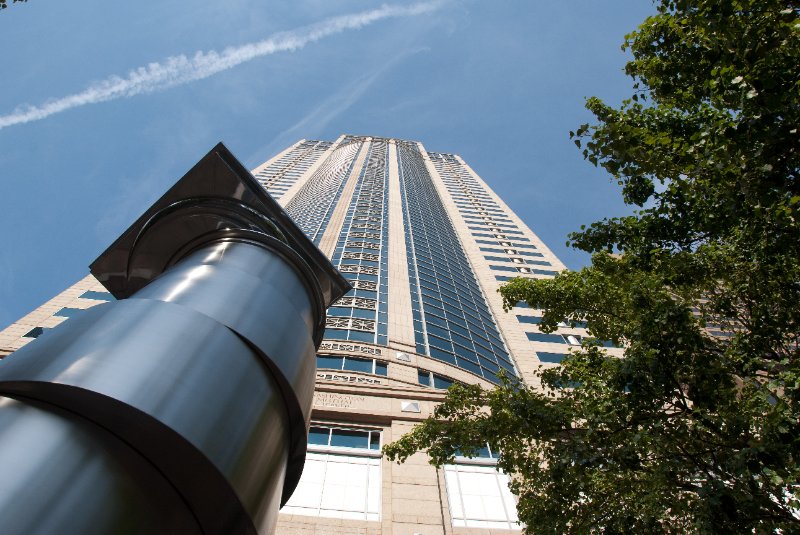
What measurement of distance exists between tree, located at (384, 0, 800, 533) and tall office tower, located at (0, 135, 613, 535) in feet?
15.8

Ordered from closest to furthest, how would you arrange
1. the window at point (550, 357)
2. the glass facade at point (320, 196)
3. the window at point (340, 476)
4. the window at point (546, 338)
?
the window at point (340, 476), the window at point (550, 357), the window at point (546, 338), the glass facade at point (320, 196)

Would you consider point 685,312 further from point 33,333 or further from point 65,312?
point 65,312

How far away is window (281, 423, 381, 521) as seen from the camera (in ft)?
40.8

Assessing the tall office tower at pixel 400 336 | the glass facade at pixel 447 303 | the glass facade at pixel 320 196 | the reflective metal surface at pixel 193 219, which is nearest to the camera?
the reflective metal surface at pixel 193 219

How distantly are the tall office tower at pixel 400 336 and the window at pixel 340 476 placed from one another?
0.03 meters

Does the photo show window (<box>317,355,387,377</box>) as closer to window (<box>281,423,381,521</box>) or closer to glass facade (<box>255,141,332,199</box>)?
window (<box>281,423,381,521</box>)

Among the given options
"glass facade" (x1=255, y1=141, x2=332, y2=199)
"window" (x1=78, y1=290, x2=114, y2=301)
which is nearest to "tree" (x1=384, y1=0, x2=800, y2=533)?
"window" (x1=78, y1=290, x2=114, y2=301)

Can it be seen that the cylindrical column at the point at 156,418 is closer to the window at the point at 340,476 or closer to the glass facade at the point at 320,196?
the window at the point at 340,476

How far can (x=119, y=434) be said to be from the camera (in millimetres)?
2645

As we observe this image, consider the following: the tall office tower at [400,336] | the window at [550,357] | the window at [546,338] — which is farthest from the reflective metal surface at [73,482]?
the window at [546,338]

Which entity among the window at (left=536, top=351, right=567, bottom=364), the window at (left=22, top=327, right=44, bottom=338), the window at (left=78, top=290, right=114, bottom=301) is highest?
the window at (left=78, top=290, right=114, bottom=301)

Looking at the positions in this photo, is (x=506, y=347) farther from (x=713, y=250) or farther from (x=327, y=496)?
(x=713, y=250)

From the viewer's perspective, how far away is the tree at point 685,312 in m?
5.50

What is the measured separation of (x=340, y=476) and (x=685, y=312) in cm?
994
